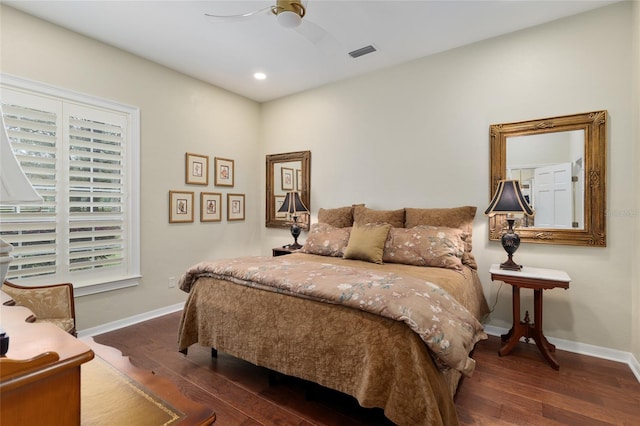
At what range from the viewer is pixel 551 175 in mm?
2859

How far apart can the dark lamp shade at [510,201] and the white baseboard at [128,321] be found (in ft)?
11.8

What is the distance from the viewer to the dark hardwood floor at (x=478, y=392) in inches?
73.7

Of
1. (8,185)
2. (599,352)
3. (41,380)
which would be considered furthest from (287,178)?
(41,380)

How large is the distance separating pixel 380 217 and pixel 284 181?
1780 millimetres

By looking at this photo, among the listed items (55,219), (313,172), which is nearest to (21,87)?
(55,219)

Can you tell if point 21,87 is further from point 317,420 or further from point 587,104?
point 587,104

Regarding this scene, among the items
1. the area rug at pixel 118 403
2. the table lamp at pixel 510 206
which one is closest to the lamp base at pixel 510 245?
the table lamp at pixel 510 206

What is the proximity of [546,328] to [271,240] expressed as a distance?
11.4ft

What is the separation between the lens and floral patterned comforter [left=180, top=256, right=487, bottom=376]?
4.99ft

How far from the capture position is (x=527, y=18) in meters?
2.81

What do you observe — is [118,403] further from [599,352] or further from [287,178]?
[287,178]

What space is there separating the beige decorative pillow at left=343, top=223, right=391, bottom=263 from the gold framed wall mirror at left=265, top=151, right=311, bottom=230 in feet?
4.61

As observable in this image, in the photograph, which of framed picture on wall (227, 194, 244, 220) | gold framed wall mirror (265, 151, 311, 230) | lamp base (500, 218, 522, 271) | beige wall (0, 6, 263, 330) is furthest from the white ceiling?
lamp base (500, 218, 522, 271)

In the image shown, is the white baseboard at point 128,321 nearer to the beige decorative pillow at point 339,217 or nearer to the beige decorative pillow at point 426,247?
the beige decorative pillow at point 339,217
